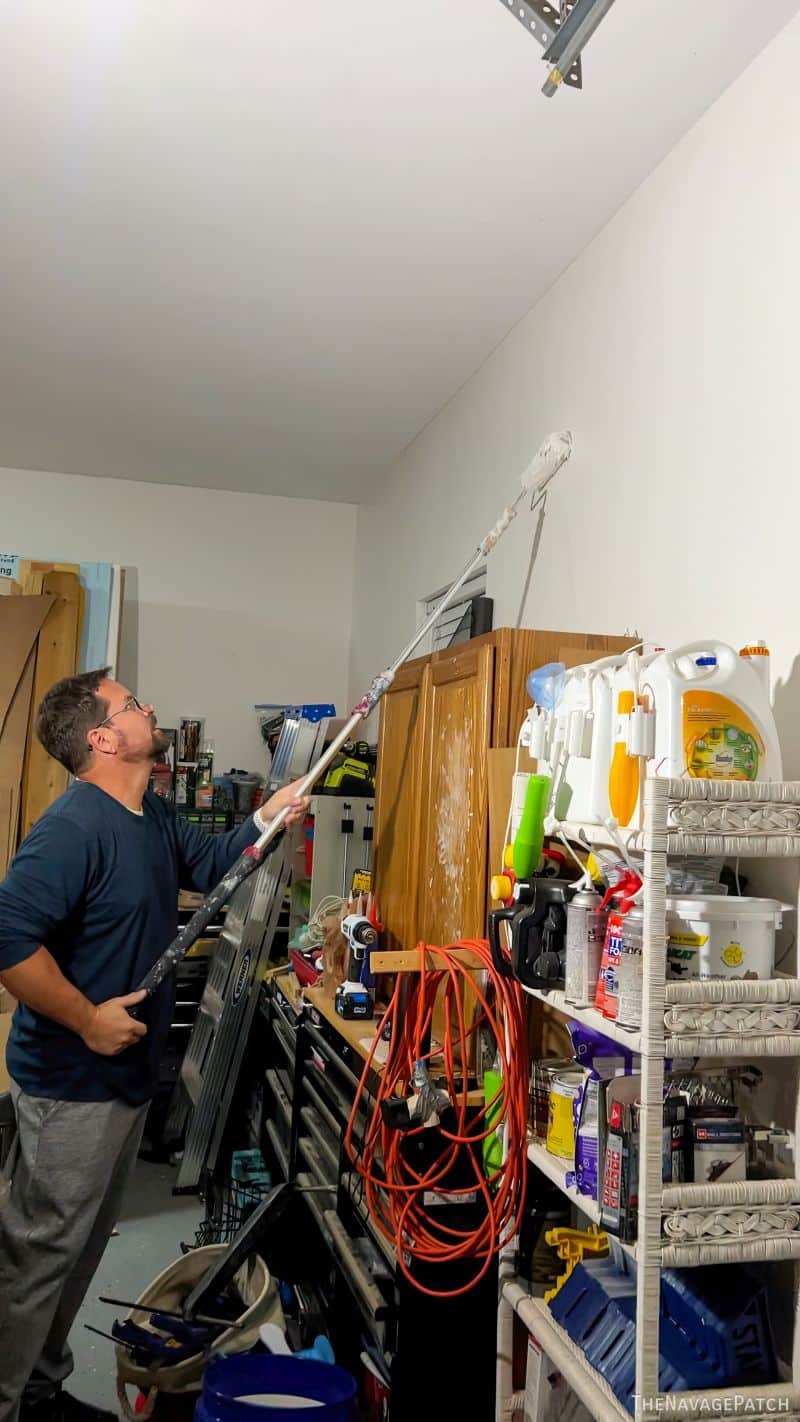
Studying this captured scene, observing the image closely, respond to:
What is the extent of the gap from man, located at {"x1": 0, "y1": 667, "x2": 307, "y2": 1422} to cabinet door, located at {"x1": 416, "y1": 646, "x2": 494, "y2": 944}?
2.24ft

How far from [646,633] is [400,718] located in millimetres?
887

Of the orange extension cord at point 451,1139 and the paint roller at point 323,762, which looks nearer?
the orange extension cord at point 451,1139

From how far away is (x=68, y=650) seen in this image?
14.4ft

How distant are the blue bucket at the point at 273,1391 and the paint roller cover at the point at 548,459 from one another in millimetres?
2074

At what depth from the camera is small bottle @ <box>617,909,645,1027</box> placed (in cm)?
135

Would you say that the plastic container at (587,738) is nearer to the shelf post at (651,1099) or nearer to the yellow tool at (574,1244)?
the shelf post at (651,1099)

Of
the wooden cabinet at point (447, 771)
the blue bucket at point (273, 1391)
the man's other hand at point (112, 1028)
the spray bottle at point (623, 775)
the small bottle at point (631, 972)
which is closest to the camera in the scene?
the small bottle at point (631, 972)

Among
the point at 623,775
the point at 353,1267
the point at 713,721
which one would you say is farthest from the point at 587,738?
the point at 353,1267

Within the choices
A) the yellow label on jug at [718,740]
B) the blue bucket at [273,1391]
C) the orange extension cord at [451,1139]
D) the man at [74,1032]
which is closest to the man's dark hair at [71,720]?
the man at [74,1032]

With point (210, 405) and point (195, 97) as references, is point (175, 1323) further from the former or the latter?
point (210, 405)

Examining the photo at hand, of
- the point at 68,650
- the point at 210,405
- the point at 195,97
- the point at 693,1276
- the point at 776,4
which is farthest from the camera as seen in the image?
the point at 68,650

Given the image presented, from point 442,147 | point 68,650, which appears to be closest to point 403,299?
point 442,147

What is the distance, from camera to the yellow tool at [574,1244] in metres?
1.69

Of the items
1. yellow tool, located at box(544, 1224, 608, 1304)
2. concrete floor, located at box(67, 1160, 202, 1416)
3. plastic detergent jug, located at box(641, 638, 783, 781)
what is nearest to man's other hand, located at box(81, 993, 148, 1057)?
concrete floor, located at box(67, 1160, 202, 1416)
